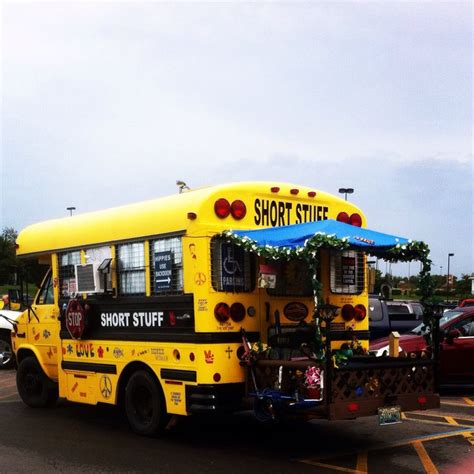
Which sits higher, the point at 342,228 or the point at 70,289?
the point at 342,228

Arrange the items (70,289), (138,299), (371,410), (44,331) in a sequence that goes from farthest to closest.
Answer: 1. (44,331)
2. (70,289)
3. (138,299)
4. (371,410)

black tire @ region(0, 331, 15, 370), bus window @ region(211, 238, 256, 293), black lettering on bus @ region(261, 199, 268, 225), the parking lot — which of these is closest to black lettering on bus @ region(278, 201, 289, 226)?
black lettering on bus @ region(261, 199, 268, 225)

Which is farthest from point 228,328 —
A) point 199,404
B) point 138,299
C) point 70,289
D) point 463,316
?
point 463,316

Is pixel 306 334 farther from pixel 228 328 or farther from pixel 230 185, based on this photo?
pixel 230 185

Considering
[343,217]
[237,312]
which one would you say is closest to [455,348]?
[343,217]

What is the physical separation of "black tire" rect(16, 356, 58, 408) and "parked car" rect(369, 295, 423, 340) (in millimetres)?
7012

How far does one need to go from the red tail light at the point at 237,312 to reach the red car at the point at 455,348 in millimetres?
4804

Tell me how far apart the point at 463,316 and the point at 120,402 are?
20.9 feet

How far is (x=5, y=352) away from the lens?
16.5m

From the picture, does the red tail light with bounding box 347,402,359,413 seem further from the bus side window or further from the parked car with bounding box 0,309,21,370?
the parked car with bounding box 0,309,21,370

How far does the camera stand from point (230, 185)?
26.6 ft

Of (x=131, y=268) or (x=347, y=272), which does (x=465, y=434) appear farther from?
(x=131, y=268)

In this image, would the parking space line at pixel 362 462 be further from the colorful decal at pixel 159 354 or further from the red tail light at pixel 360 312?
the colorful decal at pixel 159 354

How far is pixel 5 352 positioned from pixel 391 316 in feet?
28.8
